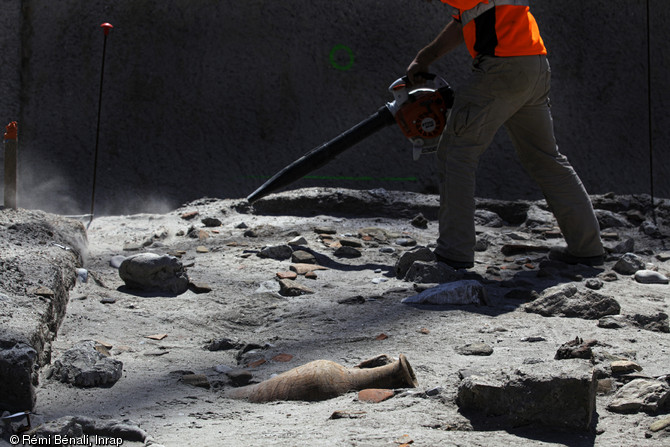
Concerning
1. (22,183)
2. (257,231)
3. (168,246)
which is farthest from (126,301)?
(22,183)

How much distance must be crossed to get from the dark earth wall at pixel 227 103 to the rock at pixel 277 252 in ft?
6.82

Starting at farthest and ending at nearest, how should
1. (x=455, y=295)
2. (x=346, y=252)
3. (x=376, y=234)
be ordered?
1. (x=376, y=234)
2. (x=346, y=252)
3. (x=455, y=295)

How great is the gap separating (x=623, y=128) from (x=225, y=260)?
4111mm

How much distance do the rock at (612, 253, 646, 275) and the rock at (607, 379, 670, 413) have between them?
5.09 feet

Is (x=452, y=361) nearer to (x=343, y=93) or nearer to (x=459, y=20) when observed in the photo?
(x=459, y=20)

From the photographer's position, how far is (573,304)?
8.04ft

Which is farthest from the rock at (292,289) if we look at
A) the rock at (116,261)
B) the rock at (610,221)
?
the rock at (610,221)

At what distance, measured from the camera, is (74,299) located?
2.53 m

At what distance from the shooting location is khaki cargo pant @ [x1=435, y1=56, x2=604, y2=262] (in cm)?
291

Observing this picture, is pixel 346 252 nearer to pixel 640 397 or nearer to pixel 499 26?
pixel 499 26

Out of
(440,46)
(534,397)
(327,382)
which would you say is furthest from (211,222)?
(534,397)

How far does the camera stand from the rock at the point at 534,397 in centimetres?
150

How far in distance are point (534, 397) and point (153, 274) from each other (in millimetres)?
1697

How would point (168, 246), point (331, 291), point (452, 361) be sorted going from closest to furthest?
point (452, 361)
point (331, 291)
point (168, 246)
